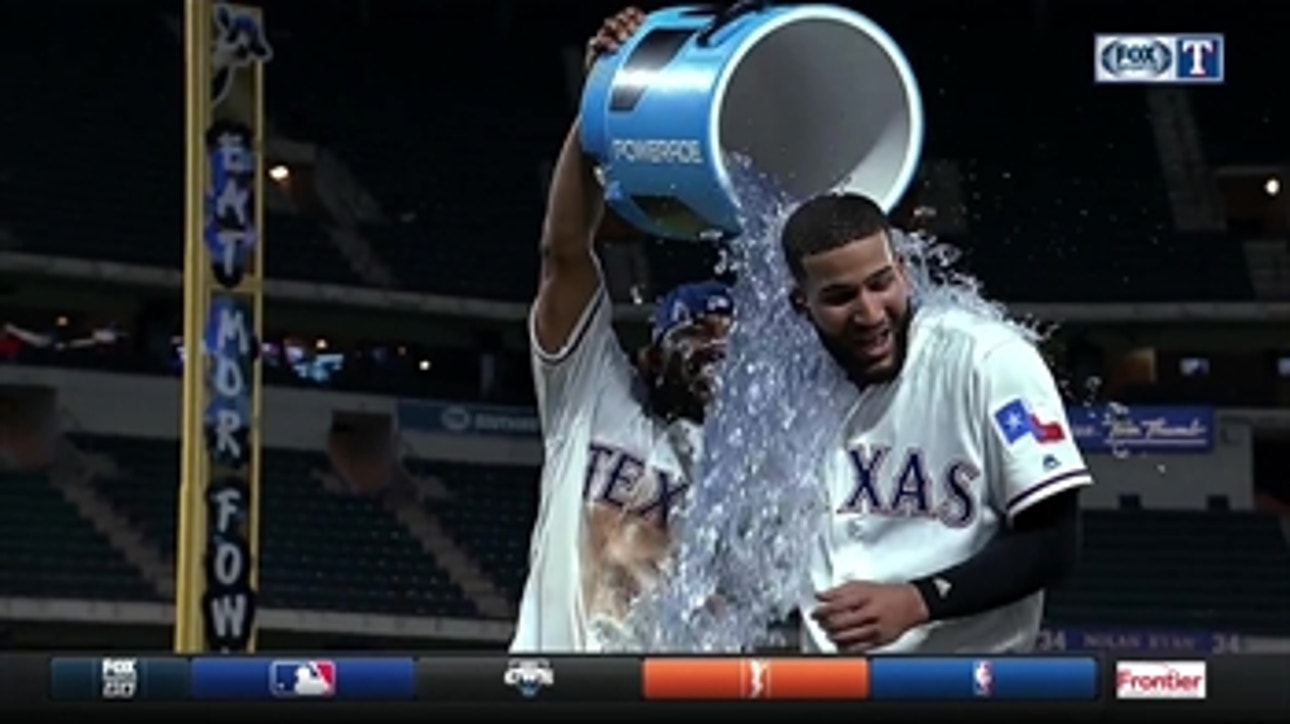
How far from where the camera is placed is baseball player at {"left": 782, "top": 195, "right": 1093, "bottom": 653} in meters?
3.13

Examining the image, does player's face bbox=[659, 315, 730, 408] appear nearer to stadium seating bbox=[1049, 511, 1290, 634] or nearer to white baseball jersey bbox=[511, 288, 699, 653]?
white baseball jersey bbox=[511, 288, 699, 653]

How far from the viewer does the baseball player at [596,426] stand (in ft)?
13.4

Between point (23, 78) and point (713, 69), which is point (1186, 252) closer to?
point (23, 78)

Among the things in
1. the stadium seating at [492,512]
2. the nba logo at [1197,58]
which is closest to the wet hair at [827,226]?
the stadium seating at [492,512]

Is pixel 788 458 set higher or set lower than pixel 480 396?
lower

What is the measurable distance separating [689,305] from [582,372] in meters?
0.23

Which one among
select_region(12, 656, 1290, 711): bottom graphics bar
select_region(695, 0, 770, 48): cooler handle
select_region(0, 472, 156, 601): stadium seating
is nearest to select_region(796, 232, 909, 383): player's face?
select_region(695, 0, 770, 48): cooler handle

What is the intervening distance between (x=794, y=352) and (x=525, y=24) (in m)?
28.2

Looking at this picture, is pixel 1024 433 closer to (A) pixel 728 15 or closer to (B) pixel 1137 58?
(A) pixel 728 15

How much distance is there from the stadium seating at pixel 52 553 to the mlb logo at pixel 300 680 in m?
22.8

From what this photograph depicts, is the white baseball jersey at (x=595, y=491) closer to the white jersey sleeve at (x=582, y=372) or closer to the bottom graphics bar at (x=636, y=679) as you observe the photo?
the white jersey sleeve at (x=582, y=372)

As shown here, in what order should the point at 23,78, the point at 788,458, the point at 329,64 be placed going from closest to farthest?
the point at 788,458 → the point at 23,78 → the point at 329,64

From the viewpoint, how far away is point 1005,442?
3.18 meters

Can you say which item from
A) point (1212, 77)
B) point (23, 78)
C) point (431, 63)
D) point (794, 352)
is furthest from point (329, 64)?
point (794, 352)
